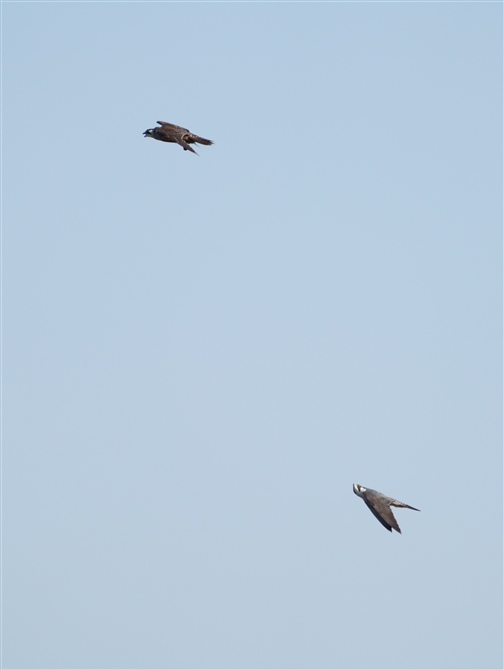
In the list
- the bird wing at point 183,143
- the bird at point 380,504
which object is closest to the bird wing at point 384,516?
the bird at point 380,504

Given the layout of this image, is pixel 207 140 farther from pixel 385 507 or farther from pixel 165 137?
pixel 385 507

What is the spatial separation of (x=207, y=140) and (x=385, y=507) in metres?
17.1

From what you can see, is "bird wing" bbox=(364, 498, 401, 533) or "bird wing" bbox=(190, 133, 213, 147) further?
"bird wing" bbox=(190, 133, 213, 147)

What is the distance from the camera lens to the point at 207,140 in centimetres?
5850

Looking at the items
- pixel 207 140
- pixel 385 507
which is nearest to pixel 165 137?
pixel 207 140

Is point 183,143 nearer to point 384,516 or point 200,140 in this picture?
point 200,140

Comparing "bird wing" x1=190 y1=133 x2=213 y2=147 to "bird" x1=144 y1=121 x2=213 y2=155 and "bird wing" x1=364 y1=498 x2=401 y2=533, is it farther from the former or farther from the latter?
"bird wing" x1=364 y1=498 x2=401 y2=533

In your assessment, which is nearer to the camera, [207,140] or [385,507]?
[385,507]

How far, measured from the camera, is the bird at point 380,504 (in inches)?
2083

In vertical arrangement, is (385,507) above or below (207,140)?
below

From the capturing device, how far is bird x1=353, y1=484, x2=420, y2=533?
174 feet

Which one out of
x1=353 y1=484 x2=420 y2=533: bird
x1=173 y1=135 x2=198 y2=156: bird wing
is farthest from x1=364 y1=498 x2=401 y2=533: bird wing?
x1=173 y1=135 x2=198 y2=156: bird wing

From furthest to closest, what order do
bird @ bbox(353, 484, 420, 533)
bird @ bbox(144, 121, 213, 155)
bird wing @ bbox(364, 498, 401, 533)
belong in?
bird @ bbox(144, 121, 213, 155), bird @ bbox(353, 484, 420, 533), bird wing @ bbox(364, 498, 401, 533)

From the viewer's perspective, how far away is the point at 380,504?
5459cm
